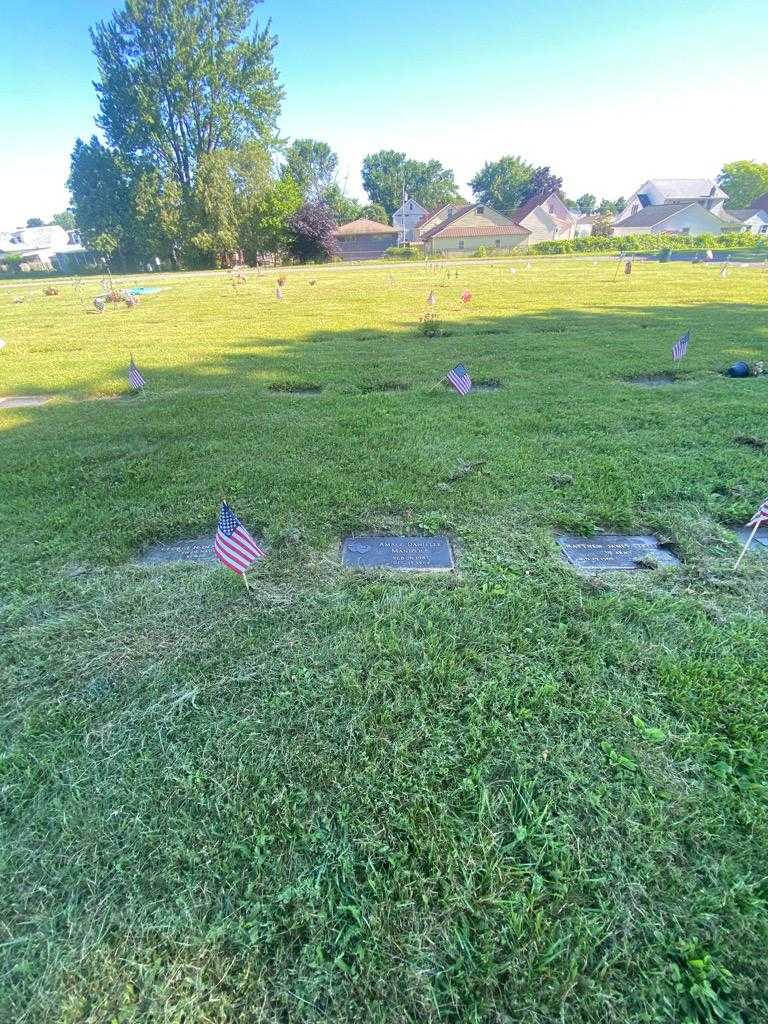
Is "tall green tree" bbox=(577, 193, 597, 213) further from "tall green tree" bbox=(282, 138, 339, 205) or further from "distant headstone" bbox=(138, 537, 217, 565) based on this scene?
"distant headstone" bbox=(138, 537, 217, 565)

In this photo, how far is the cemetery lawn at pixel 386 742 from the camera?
126 centimetres

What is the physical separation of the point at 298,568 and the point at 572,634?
1.46 metres

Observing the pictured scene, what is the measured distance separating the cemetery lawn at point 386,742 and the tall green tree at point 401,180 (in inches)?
3193

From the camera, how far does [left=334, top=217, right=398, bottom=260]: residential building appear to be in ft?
173

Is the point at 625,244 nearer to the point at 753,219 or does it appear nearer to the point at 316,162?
the point at 753,219

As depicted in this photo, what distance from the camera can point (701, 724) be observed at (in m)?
1.86

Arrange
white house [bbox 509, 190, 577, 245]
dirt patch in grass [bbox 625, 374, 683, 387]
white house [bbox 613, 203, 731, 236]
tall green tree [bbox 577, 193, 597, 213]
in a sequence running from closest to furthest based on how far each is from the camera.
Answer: dirt patch in grass [bbox 625, 374, 683, 387], white house [bbox 613, 203, 731, 236], white house [bbox 509, 190, 577, 245], tall green tree [bbox 577, 193, 597, 213]

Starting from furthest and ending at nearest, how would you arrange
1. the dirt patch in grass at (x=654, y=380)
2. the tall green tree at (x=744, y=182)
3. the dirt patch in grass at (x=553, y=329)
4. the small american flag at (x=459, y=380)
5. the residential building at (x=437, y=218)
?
the tall green tree at (x=744, y=182), the residential building at (x=437, y=218), the dirt patch in grass at (x=553, y=329), the dirt patch in grass at (x=654, y=380), the small american flag at (x=459, y=380)

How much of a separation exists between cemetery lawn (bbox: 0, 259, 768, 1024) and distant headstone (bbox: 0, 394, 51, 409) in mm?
2168

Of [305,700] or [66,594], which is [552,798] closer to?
[305,700]

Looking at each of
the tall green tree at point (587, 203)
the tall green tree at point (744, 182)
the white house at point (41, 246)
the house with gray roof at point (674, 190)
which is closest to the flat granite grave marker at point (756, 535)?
the house with gray roof at point (674, 190)

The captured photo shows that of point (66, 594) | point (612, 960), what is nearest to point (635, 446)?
point (612, 960)

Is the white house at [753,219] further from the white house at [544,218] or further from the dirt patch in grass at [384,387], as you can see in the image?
the dirt patch in grass at [384,387]

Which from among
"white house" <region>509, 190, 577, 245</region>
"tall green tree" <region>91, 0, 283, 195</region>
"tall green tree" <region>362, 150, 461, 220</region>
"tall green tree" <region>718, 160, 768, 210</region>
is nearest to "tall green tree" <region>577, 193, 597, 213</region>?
"tall green tree" <region>718, 160, 768, 210</region>
